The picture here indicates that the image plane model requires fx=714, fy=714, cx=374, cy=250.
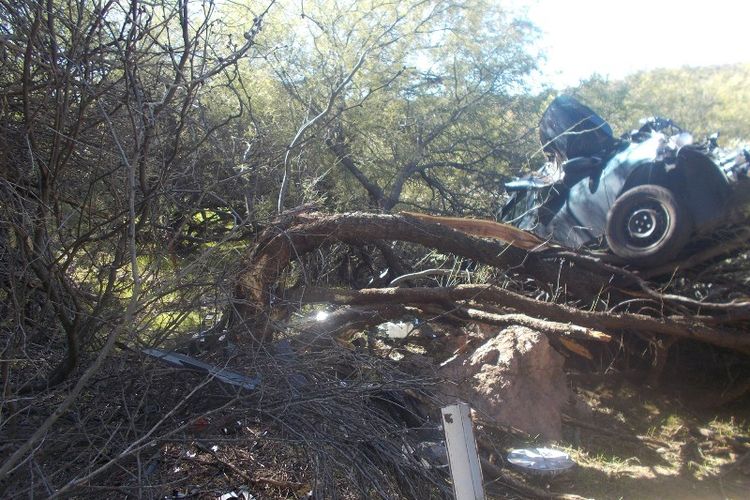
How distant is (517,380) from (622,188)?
2.06 metres

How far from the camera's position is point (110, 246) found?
13.3 ft

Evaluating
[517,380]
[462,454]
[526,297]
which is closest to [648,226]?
[526,297]

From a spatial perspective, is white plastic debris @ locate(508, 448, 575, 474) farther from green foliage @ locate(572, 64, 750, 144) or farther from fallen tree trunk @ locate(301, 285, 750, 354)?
green foliage @ locate(572, 64, 750, 144)

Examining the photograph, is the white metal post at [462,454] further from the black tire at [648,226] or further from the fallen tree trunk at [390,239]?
the black tire at [648,226]

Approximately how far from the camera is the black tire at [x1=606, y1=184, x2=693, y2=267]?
6133 mm

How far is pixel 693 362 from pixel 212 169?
548 centimetres

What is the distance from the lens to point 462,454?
8.09 ft

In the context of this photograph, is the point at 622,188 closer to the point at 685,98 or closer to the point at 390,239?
the point at 390,239

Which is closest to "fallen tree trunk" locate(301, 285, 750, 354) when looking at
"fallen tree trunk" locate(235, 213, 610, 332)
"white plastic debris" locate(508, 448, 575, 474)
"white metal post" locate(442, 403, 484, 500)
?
"fallen tree trunk" locate(235, 213, 610, 332)

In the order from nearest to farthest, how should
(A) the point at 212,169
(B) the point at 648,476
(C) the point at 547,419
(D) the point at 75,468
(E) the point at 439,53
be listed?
(D) the point at 75,468, (A) the point at 212,169, (B) the point at 648,476, (C) the point at 547,419, (E) the point at 439,53

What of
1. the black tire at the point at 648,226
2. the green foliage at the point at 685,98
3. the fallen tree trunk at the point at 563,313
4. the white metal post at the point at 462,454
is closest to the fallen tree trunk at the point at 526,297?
the fallen tree trunk at the point at 563,313

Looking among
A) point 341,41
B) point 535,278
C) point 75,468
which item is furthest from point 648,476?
point 341,41

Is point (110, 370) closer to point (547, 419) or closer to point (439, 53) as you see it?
point (547, 419)

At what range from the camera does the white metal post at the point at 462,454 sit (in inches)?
95.4
